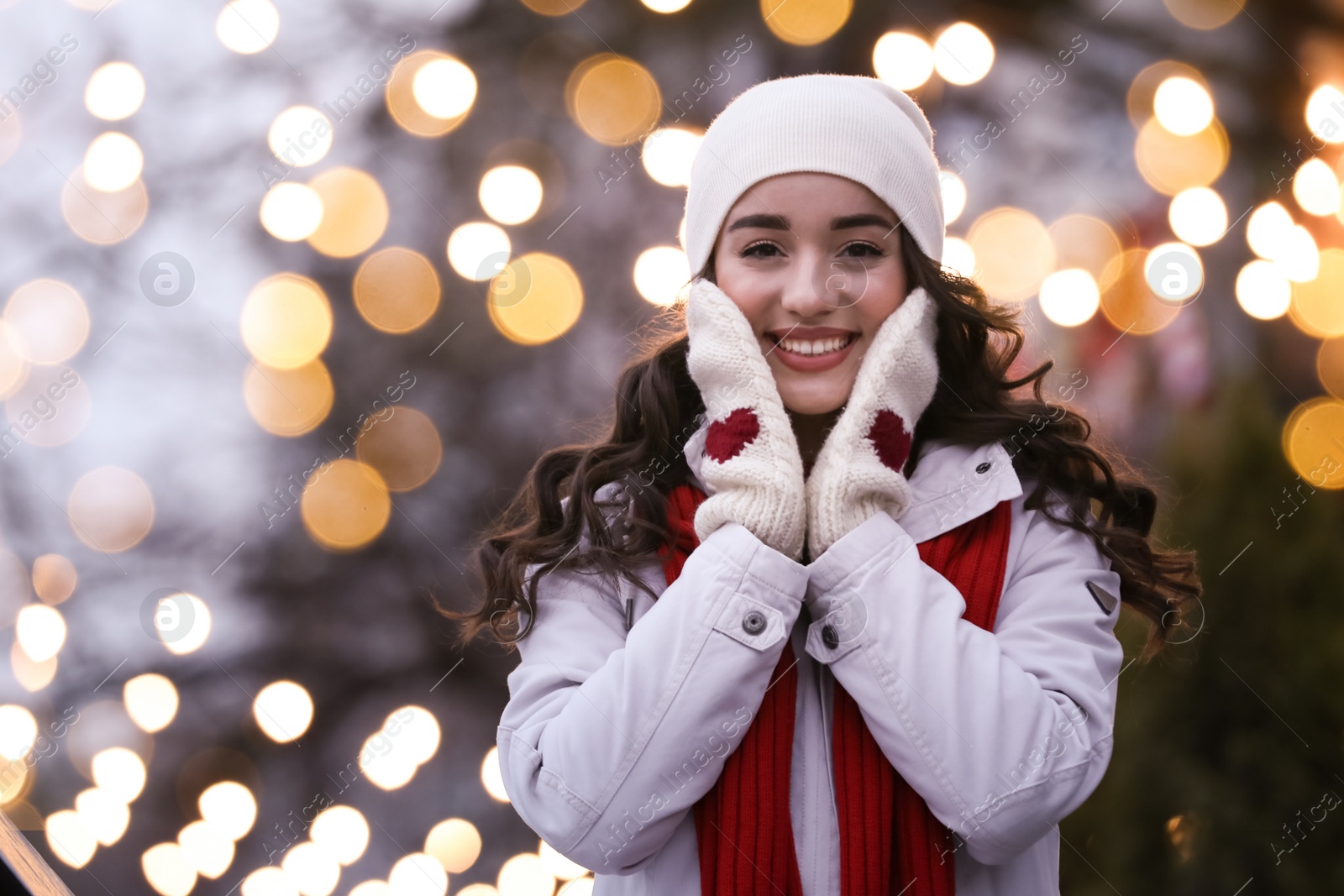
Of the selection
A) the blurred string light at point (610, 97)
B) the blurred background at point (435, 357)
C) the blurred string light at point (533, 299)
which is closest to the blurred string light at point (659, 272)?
the blurred background at point (435, 357)

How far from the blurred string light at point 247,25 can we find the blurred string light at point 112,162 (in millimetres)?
271

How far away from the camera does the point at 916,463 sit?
1.19 m

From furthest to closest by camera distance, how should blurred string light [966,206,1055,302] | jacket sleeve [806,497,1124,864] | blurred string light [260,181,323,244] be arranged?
blurred string light [966,206,1055,302]
blurred string light [260,181,323,244]
jacket sleeve [806,497,1124,864]

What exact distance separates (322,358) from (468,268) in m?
0.34

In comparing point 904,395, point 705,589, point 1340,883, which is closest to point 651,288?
point 904,395

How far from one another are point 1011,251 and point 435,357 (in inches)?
50.4

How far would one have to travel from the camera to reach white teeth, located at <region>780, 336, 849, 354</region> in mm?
1138

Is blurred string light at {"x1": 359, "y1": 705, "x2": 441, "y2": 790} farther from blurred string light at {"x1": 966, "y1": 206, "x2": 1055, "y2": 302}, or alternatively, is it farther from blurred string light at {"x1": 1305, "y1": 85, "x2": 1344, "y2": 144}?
blurred string light at {"x1": 1305, "y1": 85, "x2": 1344, "y2": 144}

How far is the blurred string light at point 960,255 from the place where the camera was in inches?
82.7

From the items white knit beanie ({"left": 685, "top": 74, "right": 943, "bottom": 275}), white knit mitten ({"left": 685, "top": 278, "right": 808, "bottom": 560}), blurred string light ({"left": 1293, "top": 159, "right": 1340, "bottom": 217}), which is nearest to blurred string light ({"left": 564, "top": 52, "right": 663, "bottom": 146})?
white knit beanie ({"left": 685, "top": 74, "right": 943, "bottom": 275})

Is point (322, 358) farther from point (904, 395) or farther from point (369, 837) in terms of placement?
point (904, 395)

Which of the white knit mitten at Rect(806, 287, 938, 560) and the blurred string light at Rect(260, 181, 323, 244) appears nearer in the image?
the white knit mitten at Rect(806, 287, 938, 560)

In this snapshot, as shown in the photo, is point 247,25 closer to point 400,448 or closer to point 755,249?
point 400,448

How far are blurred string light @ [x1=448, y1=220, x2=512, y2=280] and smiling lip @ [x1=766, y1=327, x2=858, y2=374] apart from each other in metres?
1.00
